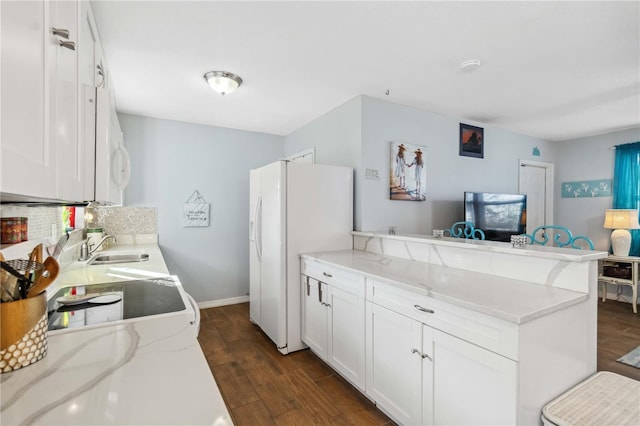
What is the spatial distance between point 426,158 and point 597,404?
262 cm

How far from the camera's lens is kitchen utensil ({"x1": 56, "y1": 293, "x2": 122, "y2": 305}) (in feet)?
4.46

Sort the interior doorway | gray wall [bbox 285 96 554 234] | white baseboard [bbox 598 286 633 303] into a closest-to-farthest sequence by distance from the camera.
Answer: gray wall [bbox 285 96 554 234]
white baseboard [bbox 598 286 633 303]
the interior doorway

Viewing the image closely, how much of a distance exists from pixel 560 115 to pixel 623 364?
8.79 ft

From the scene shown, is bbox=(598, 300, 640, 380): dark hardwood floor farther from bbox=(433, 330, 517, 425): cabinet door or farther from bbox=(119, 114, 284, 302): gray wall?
bbox=(119, 114, 284, 302): gray wall

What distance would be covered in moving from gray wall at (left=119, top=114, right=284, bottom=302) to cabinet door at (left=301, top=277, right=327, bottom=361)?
170 cm

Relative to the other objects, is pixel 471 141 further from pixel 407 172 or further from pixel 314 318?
pixel 314 318

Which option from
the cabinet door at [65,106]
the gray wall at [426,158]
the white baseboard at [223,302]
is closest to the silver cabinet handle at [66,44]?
the cabinet door at [65,106]

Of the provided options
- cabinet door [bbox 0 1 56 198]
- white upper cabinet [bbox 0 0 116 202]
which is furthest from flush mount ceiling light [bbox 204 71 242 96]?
cabinet door [bbox 0 1 56 198]

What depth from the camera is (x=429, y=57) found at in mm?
2262

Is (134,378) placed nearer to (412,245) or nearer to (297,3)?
(297,3)

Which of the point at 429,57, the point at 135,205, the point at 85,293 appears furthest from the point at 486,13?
the point at 135,205

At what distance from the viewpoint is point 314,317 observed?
2604 mm

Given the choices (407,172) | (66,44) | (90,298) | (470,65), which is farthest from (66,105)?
(407,172)

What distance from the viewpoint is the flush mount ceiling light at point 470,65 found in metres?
2.30
